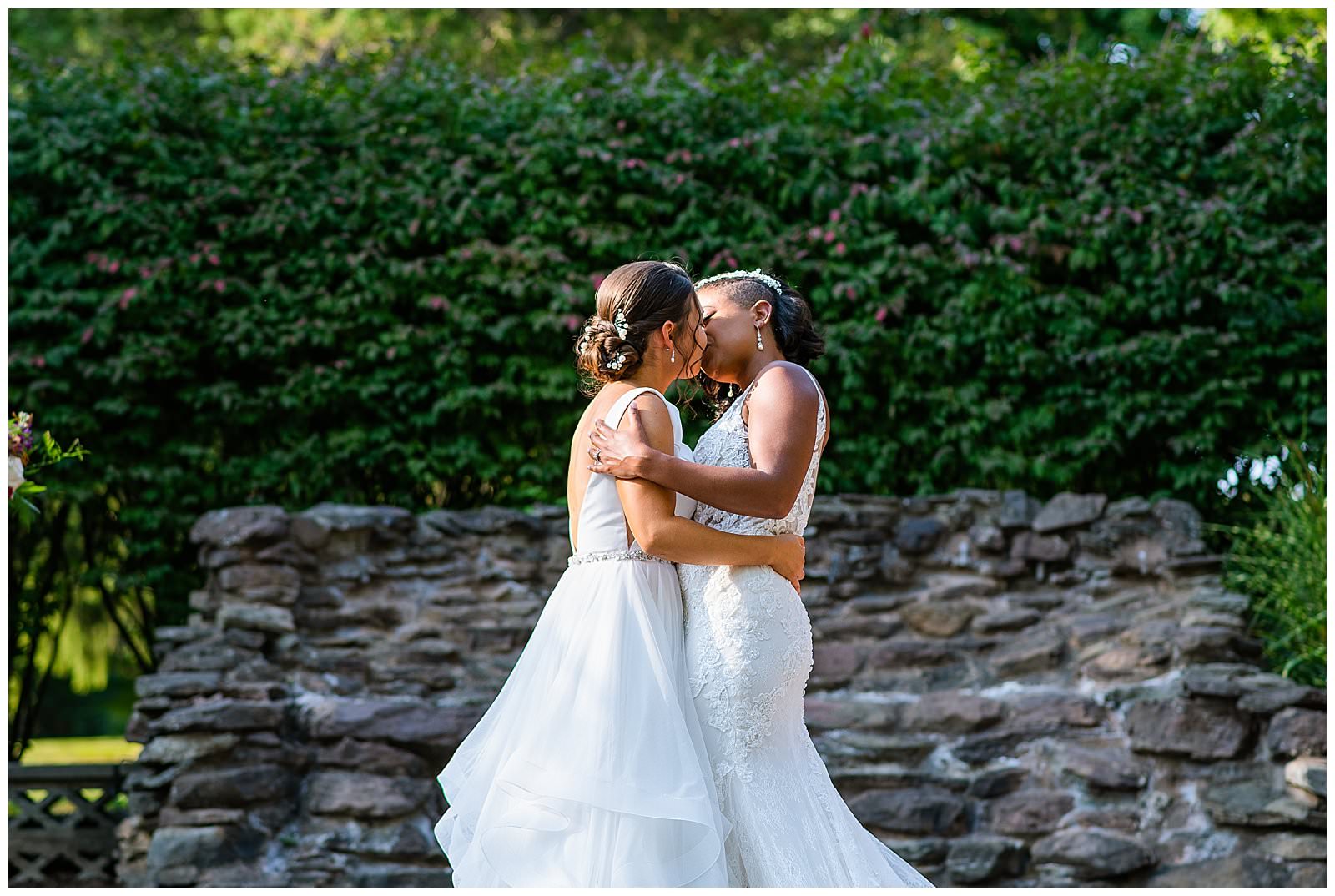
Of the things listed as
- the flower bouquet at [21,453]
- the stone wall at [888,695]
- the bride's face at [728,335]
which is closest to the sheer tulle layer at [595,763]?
the bride's face at [728,335]

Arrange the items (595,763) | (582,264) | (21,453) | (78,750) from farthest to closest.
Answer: (78,750), (582,264), (21,453), (595,763)

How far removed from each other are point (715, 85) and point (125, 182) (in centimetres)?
323

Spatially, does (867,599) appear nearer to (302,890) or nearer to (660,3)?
(302,890)

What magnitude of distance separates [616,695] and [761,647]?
1.25 ft

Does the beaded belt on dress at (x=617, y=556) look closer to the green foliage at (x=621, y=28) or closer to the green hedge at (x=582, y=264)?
the green hedge at (x=582, y=264)

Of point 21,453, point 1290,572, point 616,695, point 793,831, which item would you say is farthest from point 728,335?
point 1290,572

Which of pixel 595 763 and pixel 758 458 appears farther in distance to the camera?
pixel 758 458

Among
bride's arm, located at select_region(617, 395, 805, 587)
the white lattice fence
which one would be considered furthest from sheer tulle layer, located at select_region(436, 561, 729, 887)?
the white lattice fence

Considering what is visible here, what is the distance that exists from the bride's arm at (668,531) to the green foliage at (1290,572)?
329 centimetres

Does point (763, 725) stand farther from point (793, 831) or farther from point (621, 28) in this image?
point (621, 28)

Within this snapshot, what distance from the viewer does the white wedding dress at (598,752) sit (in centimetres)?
265

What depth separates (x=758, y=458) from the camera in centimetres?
288

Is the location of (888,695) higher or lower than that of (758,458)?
lower

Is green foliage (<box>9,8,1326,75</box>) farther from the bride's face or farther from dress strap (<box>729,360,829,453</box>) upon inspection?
dress strap (<box>729,360,829,453</box>)
